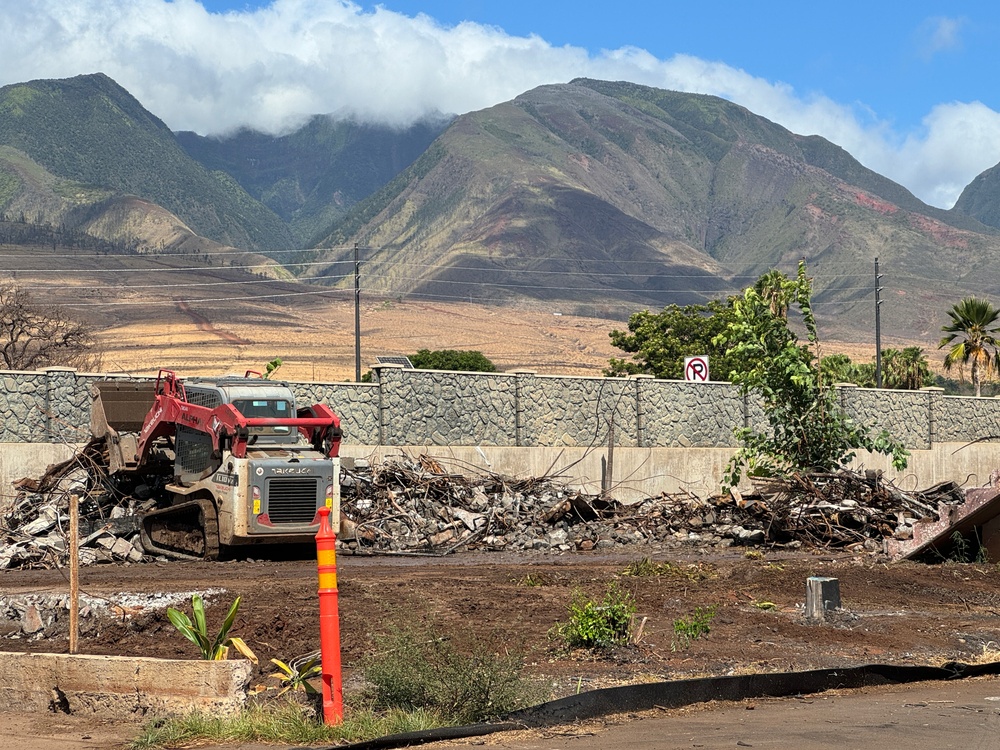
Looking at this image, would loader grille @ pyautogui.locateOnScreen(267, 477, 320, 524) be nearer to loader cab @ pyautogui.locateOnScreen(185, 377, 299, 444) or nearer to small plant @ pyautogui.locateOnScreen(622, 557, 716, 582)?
loader cab @ pyautogui.locateOnScreen(185, 377, 299, 444)

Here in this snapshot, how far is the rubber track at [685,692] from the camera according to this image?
27.9ft

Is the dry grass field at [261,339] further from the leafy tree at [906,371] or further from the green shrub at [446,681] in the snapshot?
the green shrub at [446,681]

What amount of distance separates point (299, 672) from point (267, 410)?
35.8ft

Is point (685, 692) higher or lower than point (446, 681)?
lower

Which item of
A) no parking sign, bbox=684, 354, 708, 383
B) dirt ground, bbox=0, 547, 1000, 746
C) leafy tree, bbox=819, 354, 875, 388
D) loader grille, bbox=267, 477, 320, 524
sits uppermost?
leafy tree, bbox=819, 354, 875, 388

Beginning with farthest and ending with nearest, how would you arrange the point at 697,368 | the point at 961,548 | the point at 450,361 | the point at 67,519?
the point at 450,361 < the point at 697,368 < the point at 67,519 < the point at 961,548

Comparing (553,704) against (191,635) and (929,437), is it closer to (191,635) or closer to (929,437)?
(191,635)

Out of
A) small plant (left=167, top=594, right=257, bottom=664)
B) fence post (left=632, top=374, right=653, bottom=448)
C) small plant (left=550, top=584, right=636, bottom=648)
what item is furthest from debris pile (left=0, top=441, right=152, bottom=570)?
fence post (left=632, top=374, right=653, bottom=448)

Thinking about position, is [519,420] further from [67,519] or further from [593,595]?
[593,595]

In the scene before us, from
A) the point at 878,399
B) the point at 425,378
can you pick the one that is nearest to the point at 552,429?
the point at 425,378

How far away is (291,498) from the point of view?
796 inches

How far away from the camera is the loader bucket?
2373 centimetres

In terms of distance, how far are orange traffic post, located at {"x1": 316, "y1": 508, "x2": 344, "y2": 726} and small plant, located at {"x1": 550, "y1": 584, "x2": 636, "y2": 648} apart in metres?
3.37

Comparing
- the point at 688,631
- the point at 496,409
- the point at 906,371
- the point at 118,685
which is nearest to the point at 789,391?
the point at 496,409
